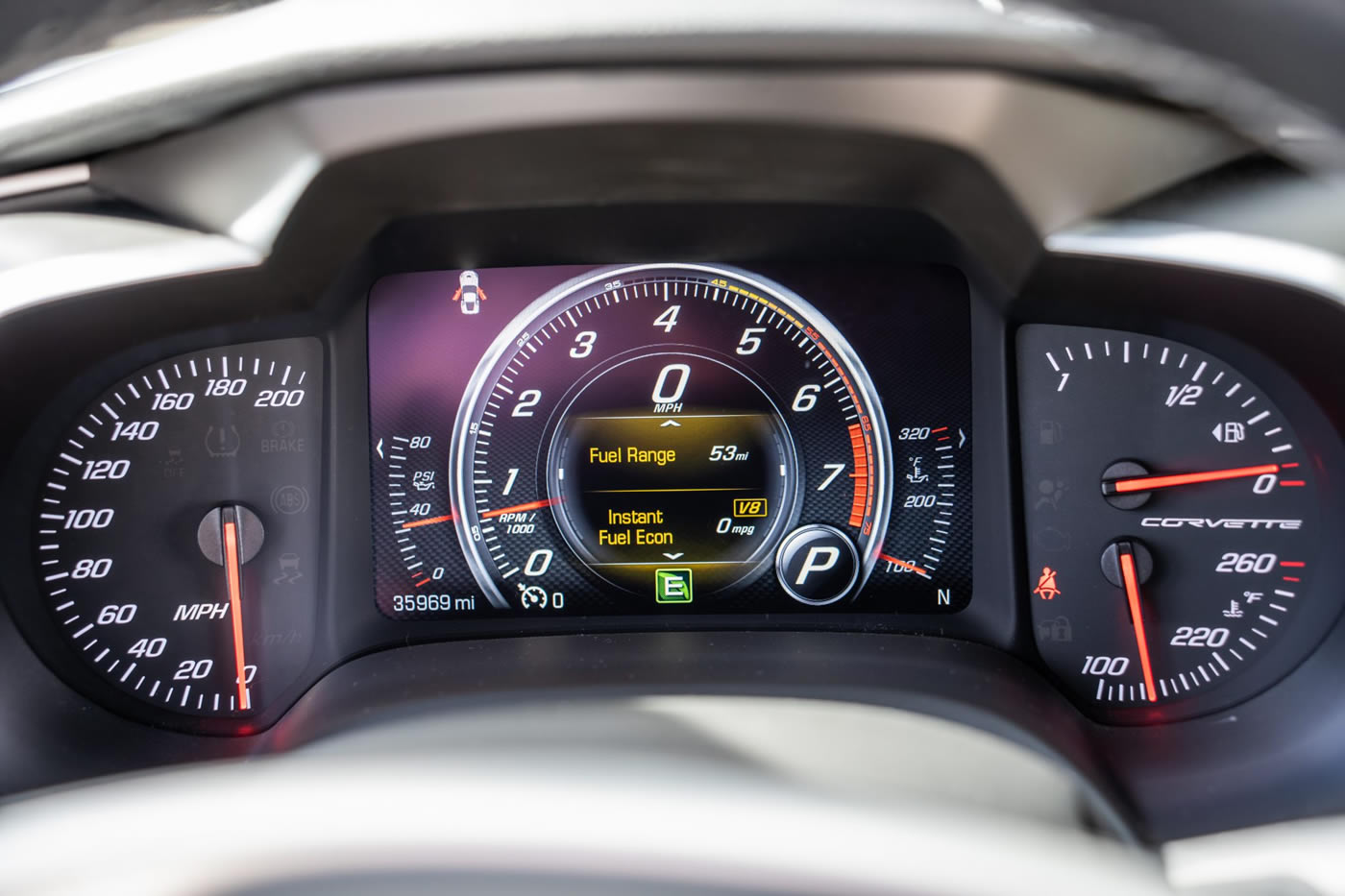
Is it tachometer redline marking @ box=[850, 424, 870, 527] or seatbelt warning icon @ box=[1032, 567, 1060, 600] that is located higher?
tachometer redline marking @ box=[850, 424, 870, 527]

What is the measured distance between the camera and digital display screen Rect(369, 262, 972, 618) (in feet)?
7.21

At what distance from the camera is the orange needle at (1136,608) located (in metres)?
2.06

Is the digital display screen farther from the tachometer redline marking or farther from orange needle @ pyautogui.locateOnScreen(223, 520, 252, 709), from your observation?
orange needle @ pyautogui.locateOnScreen(223, 520, 252, 709)

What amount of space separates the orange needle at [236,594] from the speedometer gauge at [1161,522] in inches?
58.4

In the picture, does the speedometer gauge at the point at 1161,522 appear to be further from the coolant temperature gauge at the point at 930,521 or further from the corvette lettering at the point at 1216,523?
the coolant temperature gauge at the point at 930,521

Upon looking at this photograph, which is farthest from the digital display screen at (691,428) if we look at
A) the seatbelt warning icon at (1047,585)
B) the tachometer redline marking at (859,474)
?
the seatbelt warning icon at (1047,585)

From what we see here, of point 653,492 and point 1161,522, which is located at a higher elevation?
point 1161,522

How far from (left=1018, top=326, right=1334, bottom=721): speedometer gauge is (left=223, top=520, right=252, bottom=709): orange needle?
1.48 m

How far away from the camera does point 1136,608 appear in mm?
2074

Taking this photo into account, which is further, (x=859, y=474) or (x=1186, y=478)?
(x=859, y=474)

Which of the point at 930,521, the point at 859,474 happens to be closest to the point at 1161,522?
the point at 930,521

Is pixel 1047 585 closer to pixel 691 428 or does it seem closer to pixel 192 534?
pixel 691 428

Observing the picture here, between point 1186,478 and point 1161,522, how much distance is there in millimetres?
94

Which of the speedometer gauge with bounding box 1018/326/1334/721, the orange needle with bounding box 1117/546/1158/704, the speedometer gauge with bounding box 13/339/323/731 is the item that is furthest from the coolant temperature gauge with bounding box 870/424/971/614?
the speedometer gauge with bounding box 13/339/323/731
